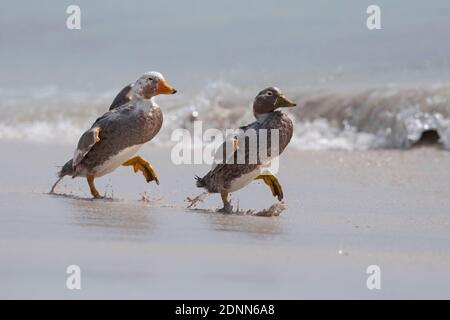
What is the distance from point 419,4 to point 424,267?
1712 centimetres

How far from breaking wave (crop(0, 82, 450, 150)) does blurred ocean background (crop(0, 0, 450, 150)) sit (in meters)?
0.02

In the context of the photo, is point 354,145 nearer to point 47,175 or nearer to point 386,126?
point 386,126

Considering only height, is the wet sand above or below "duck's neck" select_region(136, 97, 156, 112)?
below

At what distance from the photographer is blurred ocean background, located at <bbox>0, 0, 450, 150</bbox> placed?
14.0 metres

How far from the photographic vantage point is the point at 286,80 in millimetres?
18219

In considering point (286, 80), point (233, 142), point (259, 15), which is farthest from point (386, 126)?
point (259, 15)

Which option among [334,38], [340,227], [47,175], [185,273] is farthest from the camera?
[334,38]

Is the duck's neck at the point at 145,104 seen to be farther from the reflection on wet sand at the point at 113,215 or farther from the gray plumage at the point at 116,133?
the reflection on wet sand at the point at 113,215

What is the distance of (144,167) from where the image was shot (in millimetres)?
8289

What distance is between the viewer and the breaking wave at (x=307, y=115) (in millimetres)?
13133

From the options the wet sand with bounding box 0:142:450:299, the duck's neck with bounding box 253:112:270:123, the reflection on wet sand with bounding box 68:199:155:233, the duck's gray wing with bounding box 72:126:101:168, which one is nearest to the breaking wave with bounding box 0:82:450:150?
the wet sand with bounding box 0:142:450:299

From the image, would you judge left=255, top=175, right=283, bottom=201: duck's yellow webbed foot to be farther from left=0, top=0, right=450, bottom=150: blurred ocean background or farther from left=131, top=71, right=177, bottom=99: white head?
left=0, top=0, right=450, bottom=150: blurred ocean background

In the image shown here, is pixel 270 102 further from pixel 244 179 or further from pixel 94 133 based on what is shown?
pixel 94 133

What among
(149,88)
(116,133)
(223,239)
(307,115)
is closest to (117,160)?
(116,133)
